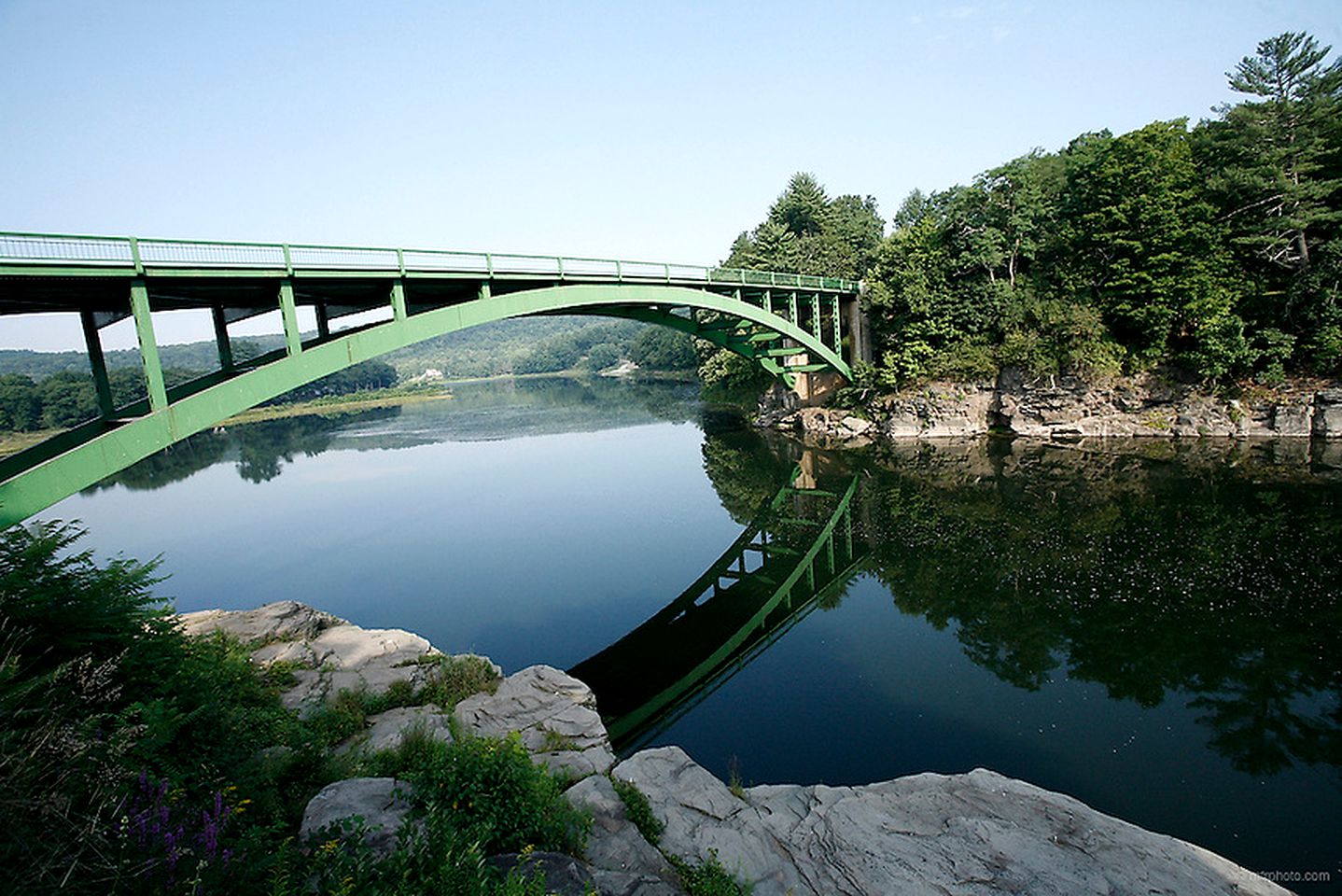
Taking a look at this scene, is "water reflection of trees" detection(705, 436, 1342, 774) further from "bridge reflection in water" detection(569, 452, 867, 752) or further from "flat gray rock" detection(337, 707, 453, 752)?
"flat gray rock" detection(337, 707, 453, 752)

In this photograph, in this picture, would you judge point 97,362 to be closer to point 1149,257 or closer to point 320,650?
point 320,650

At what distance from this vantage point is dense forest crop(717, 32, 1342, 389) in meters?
18.2

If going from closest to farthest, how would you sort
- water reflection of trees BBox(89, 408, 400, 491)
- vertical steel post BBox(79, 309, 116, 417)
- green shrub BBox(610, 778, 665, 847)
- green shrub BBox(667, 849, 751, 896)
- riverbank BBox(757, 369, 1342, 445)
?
green shrub BBox(667, 849, 751, 896)
green shrub BBox(610, 778, 665, 847)
vertical steel post BBox(79, 309, 116, 417)
riverbank BBox(757, 369, 1342, 445)
water reflection of trees BBox(89, 408, 400, 491)

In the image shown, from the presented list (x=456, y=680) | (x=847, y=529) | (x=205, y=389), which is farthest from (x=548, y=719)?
(x=847, y=529)

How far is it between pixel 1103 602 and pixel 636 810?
396 inches

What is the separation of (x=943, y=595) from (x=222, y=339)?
1455 centimetres

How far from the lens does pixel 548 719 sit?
734 centimetres

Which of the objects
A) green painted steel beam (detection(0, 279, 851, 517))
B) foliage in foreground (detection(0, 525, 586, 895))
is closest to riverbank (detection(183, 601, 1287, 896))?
foliage in foreground (detection(0, 525, 586, 895))

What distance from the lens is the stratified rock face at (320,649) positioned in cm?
755

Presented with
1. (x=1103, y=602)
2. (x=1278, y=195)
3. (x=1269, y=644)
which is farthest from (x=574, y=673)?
(x=1278, y=195)

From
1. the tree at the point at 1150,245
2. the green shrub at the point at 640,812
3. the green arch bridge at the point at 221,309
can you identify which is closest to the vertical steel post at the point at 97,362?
the green arch bridge at the point at 221,309

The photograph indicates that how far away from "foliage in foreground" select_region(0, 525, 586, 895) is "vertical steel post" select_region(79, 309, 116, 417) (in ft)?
13.6

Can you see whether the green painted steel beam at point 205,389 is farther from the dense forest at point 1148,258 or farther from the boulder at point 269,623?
the dense forest at point 1148,258

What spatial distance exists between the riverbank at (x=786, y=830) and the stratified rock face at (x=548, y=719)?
3cm
